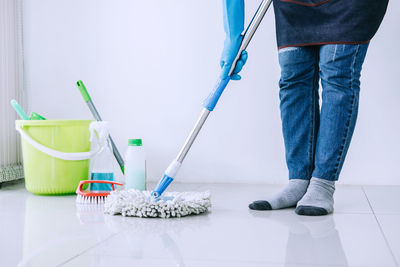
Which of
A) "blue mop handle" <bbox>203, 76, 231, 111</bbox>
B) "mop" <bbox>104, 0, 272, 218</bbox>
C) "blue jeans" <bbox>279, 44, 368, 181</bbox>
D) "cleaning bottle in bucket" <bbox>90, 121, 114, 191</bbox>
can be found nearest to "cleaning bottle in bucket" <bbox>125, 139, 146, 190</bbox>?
"cleaning bottle in bucket" <bbox>90, 121, 114, 191</bbox>

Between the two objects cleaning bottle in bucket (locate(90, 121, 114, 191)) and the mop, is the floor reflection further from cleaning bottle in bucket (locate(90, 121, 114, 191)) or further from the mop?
cleaning bottle in bucket (locate(90, 121, 114, 191))

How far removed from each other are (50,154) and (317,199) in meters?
0.97

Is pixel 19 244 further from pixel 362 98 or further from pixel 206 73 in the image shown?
pixel 362 98

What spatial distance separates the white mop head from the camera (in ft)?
4.26

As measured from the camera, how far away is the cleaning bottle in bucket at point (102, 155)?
1808mm

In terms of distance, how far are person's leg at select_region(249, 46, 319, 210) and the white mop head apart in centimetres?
19

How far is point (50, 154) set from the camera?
5.91ft

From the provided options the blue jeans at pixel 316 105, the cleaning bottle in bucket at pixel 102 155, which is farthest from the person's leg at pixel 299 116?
the cleaning bottle in bucket at pixel 102 155

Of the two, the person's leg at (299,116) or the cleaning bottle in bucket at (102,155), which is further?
the cleaning bottle in bucket at (102,155)

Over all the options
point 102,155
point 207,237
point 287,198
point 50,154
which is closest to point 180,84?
point 102,155

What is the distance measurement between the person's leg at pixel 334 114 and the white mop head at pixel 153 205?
0.28 metres

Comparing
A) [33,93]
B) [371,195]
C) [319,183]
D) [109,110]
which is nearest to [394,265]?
[319,183]

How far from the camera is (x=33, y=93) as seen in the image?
230 centimetres

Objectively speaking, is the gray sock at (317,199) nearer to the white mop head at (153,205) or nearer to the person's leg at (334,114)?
the person's leg at (334,114)
